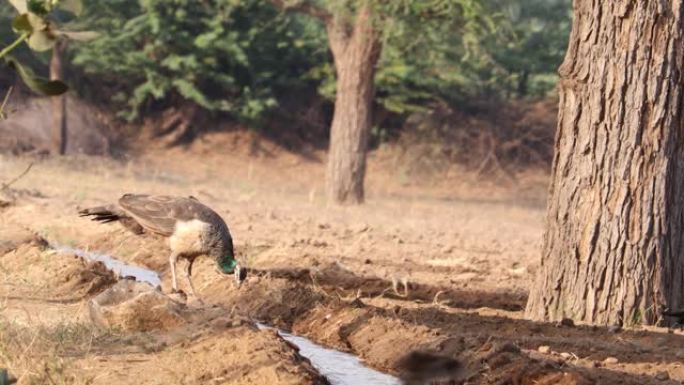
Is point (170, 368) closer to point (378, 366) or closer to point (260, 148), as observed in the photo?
point (378, 366)

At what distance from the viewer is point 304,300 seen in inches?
389

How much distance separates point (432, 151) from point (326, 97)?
2563 mm

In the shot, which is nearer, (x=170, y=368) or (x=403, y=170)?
(x=170, y=368)

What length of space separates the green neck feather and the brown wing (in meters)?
0.39

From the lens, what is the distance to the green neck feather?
995 centimetres

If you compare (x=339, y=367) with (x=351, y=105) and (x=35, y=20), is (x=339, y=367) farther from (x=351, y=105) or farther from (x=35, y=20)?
(x=351, y=105)

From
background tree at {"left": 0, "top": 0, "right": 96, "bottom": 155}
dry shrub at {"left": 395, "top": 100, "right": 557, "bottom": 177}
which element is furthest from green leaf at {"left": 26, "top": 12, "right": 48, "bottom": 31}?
dry shrub at {"left": 395, "top": 100, "right": 557, "bottom": 177}

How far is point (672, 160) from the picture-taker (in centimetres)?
892

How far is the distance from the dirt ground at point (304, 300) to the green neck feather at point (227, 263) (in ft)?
1.05

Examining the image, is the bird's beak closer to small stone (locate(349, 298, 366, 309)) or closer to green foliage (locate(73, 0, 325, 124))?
small stone (locate(349, 298, 366, 309))

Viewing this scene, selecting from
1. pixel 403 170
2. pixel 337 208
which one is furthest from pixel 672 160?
pixel 403 170

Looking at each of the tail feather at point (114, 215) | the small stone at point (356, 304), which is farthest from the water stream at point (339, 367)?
the tail feather at point (114, 215)

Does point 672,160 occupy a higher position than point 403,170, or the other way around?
point 672,160

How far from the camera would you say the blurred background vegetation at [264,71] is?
2684cm
